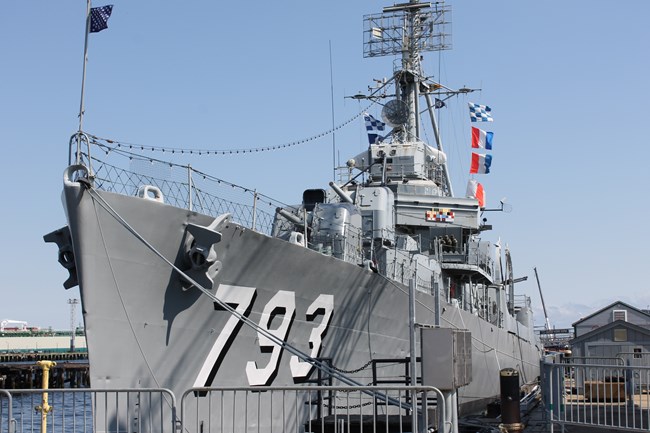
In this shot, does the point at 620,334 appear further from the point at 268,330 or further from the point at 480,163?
the point at 268,330

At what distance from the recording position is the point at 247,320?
11.5 meters

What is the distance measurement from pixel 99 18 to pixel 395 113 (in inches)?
562

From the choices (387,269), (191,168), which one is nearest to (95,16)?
(191,168)

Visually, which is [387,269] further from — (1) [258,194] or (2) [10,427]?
(2) [10,427]

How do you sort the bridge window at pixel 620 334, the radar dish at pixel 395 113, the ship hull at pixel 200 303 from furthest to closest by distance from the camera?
the radar dish at pixel 395 113
the bridge window at pixel 620 334
the ship hull at pixel 200 303

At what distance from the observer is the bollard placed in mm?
13469

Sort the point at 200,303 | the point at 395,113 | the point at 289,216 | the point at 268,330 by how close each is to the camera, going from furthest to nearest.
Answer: the point at 395,113, the point at 289,216, the point at 268,330, the point at 200,303

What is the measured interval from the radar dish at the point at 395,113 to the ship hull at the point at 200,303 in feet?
31.3

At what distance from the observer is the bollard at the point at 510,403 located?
13.5 meters

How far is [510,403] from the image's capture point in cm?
1352

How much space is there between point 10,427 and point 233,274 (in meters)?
4.44

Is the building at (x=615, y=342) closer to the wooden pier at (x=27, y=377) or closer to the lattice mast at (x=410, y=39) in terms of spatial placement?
the lattice mast at (x=410, y=39)

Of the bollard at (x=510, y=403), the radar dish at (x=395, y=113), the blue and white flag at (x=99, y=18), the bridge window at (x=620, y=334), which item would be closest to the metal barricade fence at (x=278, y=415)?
the bollard at (x=510, y=403)

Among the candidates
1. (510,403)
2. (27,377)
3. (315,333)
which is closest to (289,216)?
(315,333)
